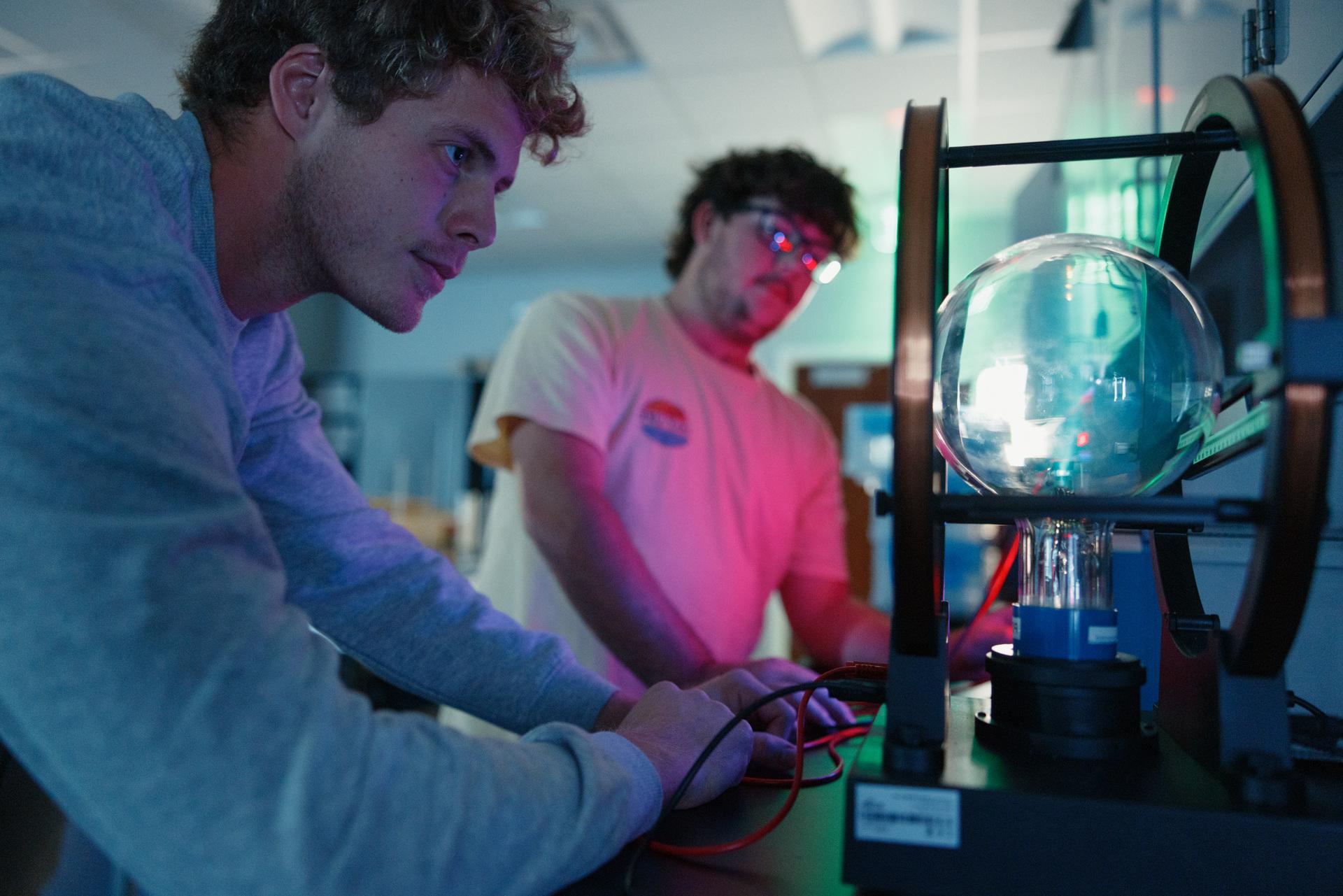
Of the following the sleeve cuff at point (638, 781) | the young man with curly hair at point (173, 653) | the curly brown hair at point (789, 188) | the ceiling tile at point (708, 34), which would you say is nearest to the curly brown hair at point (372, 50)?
the young man with curly hair at point (173, 653)

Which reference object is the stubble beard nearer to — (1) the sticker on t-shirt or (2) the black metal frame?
(2) the black metal frame

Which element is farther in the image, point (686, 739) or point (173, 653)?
point (686, 739)

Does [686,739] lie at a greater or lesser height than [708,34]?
lesser

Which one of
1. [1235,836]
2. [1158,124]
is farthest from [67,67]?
[1235,836]

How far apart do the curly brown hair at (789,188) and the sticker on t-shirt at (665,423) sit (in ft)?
1.46

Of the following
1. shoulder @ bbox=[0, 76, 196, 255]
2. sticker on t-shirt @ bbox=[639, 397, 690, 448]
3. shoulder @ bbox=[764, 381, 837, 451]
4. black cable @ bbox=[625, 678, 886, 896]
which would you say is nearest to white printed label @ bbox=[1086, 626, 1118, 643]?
black cable @ bbox=[625, 678, 886, 896]

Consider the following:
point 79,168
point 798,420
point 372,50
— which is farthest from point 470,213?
point 798,420

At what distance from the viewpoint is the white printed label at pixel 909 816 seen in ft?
1.48

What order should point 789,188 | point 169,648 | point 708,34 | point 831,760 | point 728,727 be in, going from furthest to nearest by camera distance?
point 708,34 < point 789,188 < point 831,760 < point 728,727 < point 169,648

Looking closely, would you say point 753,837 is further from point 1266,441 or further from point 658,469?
point 658,469

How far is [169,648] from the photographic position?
1.29 ft

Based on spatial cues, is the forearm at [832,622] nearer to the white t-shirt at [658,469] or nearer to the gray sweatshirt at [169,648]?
the white t-shirt at [658,469]

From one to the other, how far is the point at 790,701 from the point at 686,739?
221 mm

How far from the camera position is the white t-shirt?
146cm
